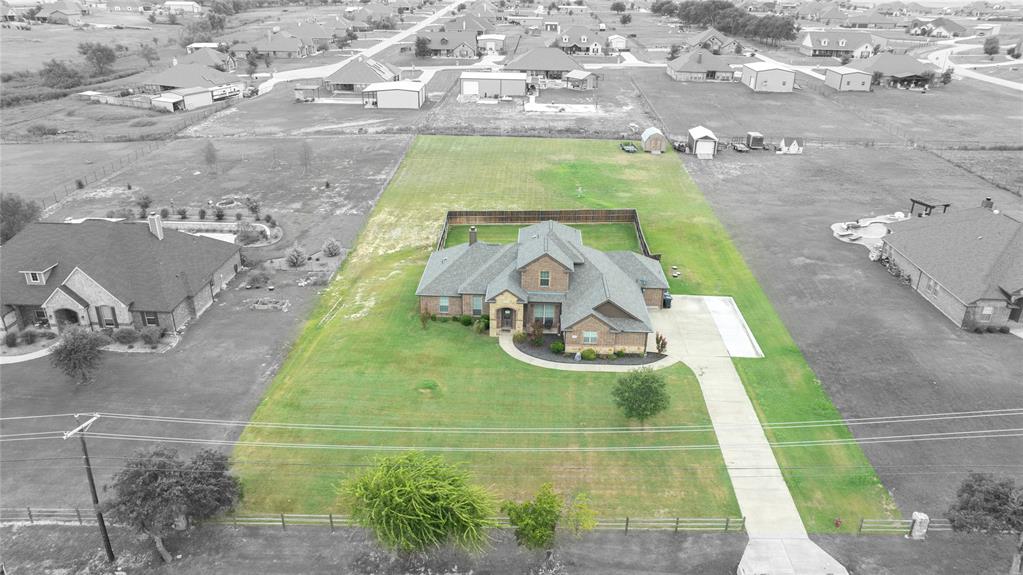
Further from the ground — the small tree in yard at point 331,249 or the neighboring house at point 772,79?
the neighboring house at point 772,79

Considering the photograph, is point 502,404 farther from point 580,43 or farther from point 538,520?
point 580,43

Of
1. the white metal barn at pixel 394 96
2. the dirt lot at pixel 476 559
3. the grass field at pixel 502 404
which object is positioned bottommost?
the dirt lot at pixel 476 559

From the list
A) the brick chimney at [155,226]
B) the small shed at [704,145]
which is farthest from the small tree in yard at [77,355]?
the small shed at [704,145]

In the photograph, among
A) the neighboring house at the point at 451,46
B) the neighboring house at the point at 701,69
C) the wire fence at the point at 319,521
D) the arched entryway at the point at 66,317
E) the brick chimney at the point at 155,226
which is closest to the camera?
the wire fence at the point at 319,521

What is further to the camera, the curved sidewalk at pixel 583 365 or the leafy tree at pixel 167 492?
the curved sidewalk at pixel 583 365

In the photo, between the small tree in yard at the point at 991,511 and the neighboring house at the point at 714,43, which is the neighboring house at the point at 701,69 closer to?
the neighboring house at the point at 714,43

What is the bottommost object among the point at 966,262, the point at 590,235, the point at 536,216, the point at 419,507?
the point at 590,235

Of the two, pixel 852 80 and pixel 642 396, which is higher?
pixel 852 80

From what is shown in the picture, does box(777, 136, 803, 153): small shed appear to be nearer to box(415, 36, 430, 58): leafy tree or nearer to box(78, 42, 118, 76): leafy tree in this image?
box(415, 36, 430, 58): leafy tree

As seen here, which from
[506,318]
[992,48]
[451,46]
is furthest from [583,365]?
[992,48]
